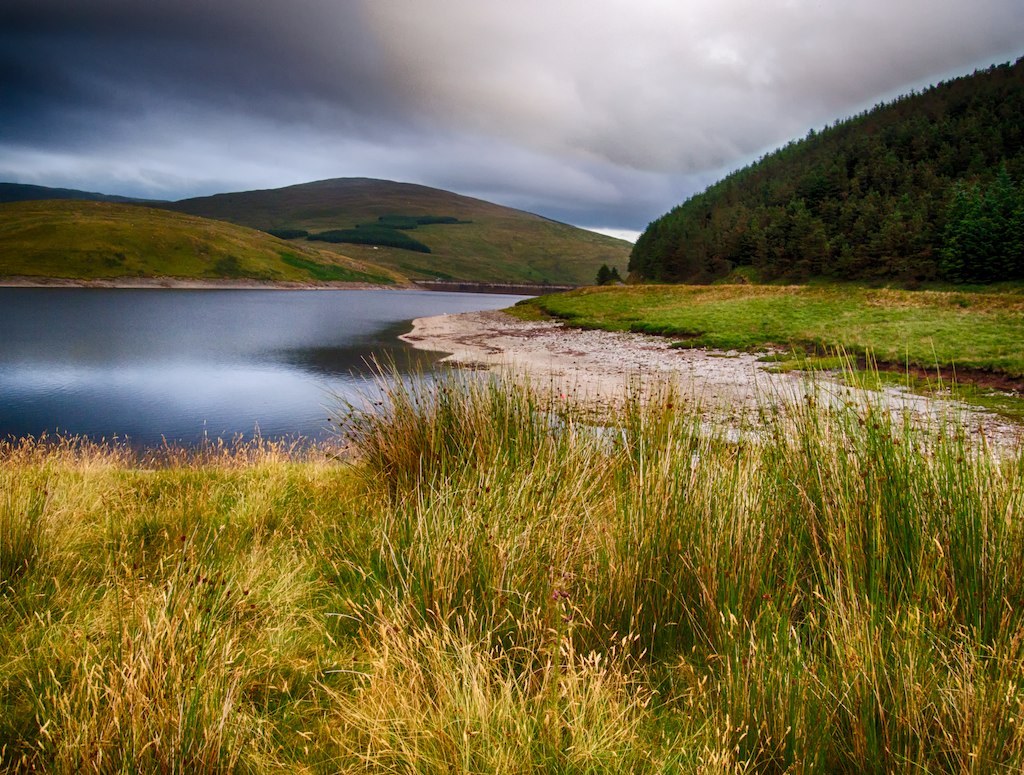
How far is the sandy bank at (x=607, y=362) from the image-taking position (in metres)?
12.7

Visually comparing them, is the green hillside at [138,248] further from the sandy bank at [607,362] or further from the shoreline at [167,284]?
the sandy bank at [607,362]

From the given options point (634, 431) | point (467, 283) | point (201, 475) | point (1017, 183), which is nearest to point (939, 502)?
point (634, 431)

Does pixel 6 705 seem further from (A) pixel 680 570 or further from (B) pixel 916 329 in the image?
(B) pixel 916 329


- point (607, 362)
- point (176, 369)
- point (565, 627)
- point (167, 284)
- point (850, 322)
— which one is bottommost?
point (176, 369)

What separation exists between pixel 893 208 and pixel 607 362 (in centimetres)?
5783

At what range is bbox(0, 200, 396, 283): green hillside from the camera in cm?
7738

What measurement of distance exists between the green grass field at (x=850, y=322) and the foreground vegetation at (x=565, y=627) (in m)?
10.4

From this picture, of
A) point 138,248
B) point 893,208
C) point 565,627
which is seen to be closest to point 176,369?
point 565,627

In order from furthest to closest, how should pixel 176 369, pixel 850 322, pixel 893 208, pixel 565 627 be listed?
pixel 893 208 < pixel 850 322 < pixel 176 369 < pixel 565 627

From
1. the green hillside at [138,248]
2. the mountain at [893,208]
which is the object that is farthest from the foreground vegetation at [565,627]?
the green hillside at [138,248]

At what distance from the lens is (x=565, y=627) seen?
2.36 metres

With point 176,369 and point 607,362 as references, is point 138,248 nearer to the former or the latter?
point 176,369

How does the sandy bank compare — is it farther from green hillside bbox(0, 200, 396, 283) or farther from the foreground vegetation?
green hillside bbox(0, 200, 396, 283)

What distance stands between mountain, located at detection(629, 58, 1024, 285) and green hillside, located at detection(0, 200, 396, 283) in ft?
220
